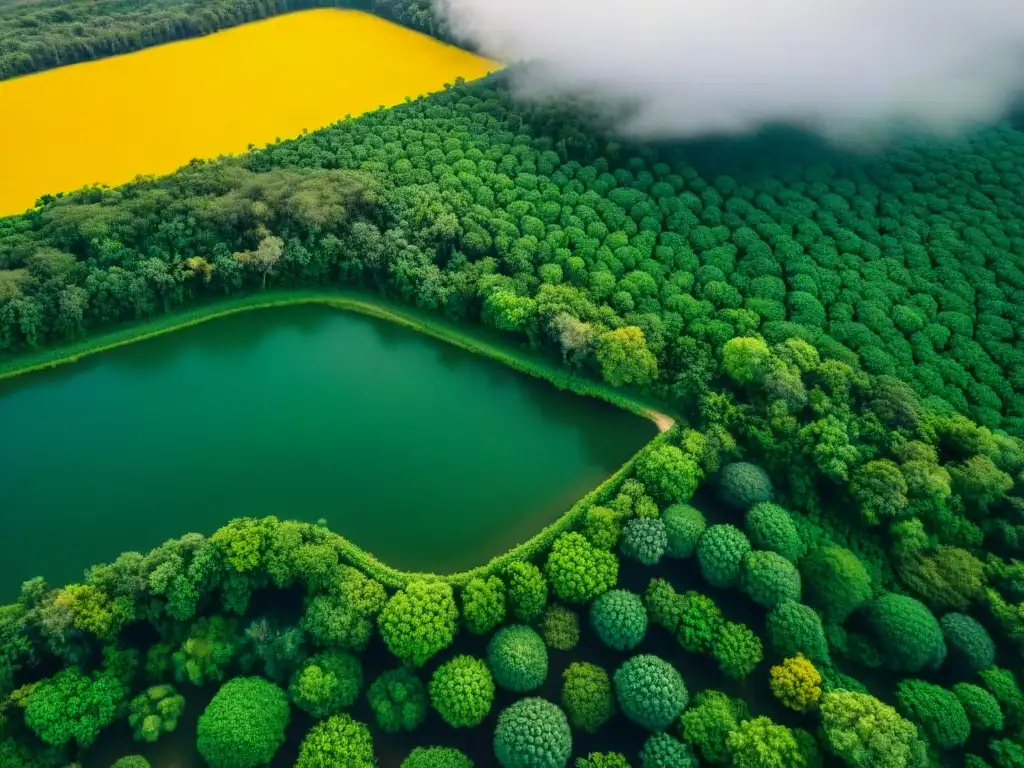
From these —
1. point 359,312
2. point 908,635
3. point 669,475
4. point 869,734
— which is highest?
point 669,475

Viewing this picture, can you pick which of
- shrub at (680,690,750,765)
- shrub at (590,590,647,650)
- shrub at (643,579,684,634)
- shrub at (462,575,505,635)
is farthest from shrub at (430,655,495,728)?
shrub at (680,690,750,765)

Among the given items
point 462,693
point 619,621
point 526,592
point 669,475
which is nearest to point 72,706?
point 462,693

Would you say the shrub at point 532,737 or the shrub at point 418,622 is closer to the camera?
the shrub at point 532,737

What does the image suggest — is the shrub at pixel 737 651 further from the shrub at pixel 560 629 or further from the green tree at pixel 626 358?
the green tree at pixel 626 358

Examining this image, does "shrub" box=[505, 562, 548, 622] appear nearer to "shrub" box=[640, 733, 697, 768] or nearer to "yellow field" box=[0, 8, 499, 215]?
"shrub" box=[640, 733, 697, 768]

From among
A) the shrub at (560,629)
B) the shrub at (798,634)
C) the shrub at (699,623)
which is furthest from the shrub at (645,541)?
the shrub at (798,634)

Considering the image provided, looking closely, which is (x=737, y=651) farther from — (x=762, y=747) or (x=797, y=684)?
(x=762, y=747)
